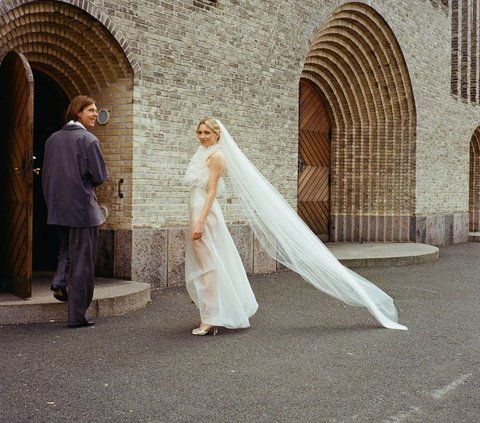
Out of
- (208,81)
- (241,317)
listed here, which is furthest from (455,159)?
(241,317)

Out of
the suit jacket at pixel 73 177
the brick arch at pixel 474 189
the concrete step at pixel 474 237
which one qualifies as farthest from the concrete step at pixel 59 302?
the brick arch at pixel 474 189

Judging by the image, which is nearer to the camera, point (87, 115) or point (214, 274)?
point (214, 274)

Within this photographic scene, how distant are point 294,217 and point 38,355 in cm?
272

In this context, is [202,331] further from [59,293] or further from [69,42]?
[69,42]

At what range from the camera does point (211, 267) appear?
6.17 m

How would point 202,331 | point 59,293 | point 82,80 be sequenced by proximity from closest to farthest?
point 202,331 < point 59,293 < point 82,80

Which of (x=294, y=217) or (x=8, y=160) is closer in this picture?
(x=294, y=217)

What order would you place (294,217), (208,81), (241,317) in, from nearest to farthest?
1. (241,317)
2. (294,217)
3. (208,81)

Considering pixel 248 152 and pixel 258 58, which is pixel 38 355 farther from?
pixel 258 58

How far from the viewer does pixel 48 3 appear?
7484mm

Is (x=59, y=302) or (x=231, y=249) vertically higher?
(x=231, y=249)

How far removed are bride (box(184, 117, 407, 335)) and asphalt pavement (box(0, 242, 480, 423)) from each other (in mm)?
249

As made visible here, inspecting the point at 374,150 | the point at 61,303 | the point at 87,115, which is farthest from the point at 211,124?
the point at 374,150

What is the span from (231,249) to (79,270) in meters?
1.38
